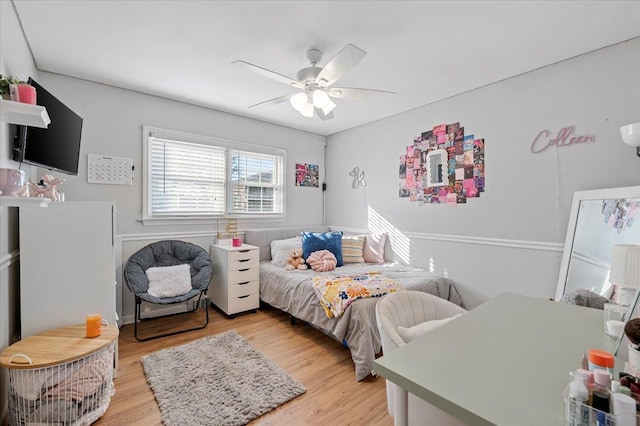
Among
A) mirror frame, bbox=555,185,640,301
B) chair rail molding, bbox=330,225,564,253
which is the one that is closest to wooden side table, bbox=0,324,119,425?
chair rail molding, bbox=330,225,564,253

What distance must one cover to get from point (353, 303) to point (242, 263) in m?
1.53

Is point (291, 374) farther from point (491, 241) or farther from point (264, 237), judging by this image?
point (491, 241)

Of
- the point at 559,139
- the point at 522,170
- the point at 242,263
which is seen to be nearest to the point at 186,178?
the point at 242,263

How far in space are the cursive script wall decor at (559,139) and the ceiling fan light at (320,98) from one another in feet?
6.59

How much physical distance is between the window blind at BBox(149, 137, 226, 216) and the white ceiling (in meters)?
0.75

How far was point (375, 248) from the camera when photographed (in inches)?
152

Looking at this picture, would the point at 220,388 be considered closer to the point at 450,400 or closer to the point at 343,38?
the point at 450,400

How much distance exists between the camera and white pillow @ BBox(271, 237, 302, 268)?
3582 mm

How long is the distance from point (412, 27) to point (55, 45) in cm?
276

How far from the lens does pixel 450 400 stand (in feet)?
2.20

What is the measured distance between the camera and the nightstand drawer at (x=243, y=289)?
3.23 m

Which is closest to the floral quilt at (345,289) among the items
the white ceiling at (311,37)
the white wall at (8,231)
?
the white ceiling at (311,37)

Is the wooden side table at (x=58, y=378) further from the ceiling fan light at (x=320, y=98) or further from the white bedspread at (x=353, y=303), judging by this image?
the ceiling fan light at (x=320, y=98)

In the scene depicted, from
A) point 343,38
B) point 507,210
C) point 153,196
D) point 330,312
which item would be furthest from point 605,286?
point 153,196
